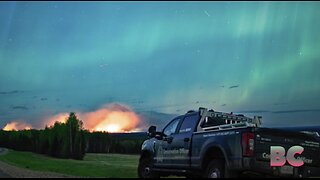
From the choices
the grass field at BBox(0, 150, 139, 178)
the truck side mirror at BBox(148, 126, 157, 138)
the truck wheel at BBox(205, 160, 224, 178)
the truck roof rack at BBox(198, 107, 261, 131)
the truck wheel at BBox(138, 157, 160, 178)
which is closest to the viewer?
the truck wheel at BBox(205, 160, 224, 178)

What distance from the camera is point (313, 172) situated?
11094 mm

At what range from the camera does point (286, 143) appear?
10719 millimetres

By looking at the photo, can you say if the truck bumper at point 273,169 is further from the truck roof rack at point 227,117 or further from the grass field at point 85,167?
the grass field at point 85,167

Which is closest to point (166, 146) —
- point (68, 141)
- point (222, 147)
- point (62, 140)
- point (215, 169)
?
point (215, 169)

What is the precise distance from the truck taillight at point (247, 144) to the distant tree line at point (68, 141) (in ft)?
159

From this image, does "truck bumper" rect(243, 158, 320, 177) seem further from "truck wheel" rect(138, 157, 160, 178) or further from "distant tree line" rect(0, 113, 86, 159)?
"distant tree line" rect(0, 113, 86, 159)

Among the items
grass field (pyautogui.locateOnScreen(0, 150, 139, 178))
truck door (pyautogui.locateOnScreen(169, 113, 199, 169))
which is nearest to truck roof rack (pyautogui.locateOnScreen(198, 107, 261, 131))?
truck door (pyautogui.locateOnScreen(169, 113, 199, 169))

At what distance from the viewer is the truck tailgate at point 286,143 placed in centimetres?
1023

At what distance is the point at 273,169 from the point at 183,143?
318 centimetres

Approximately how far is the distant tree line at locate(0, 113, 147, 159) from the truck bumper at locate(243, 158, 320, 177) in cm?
4786

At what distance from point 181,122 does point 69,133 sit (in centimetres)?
6108

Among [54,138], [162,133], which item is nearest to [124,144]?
[54,138]

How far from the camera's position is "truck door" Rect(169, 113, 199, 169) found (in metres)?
12.6

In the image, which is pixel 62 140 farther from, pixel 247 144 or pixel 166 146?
pixel 247 144
